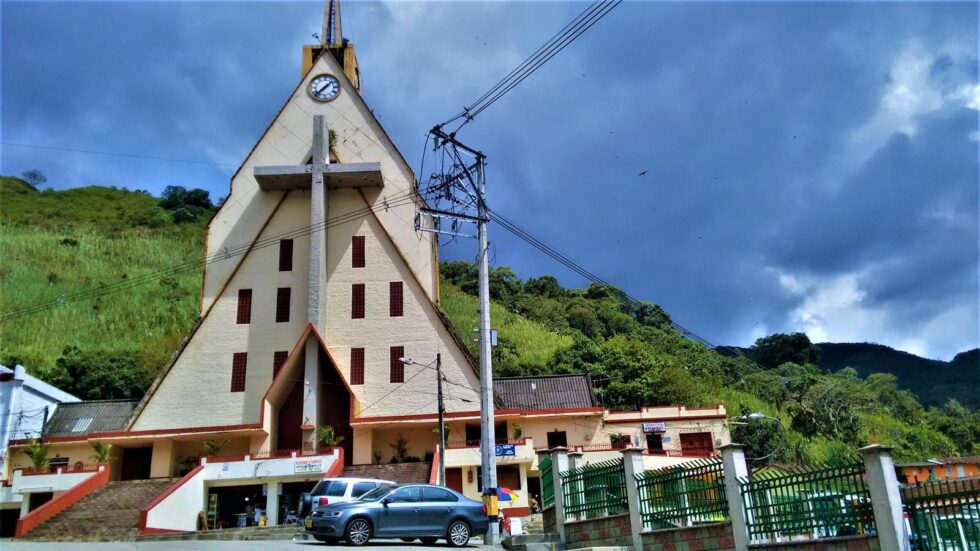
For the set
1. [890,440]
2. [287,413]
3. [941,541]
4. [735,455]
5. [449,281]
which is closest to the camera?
[941,541]

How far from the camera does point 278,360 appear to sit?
120ft

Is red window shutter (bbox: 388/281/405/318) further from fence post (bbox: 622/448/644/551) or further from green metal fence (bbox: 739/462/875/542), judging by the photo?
green metal fence (bbox: 739/462/875/542)

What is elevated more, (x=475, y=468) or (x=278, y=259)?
(x=278, y=259)

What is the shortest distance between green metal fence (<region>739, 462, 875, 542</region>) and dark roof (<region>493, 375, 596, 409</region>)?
2793 cm

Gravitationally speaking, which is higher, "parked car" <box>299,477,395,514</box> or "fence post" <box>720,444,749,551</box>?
"parked car" <box>299,477,395,514</box>

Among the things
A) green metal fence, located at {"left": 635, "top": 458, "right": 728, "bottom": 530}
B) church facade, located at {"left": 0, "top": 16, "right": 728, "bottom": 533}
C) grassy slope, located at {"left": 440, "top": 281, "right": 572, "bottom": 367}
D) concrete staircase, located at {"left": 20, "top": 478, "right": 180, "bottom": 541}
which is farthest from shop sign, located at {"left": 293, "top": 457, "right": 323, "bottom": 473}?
grassy slope, located at {"left": 440, "top": 281, "right": 572, "bottom": 367}

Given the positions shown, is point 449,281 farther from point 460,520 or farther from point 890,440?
point 460,520

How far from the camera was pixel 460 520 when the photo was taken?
16906 millimetres

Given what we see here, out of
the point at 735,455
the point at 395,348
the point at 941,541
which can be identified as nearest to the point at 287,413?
the point at 395,348

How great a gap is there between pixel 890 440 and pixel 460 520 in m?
49.9

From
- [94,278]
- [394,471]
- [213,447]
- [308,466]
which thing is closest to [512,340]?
[394,471]

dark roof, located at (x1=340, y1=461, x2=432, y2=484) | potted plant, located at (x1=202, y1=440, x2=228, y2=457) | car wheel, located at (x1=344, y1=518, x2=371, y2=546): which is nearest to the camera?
car wheel, located at (x1=344, y1=518, x2=371, y2=546)

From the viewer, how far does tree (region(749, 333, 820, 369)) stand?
324 feet

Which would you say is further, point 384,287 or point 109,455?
point 384,287
